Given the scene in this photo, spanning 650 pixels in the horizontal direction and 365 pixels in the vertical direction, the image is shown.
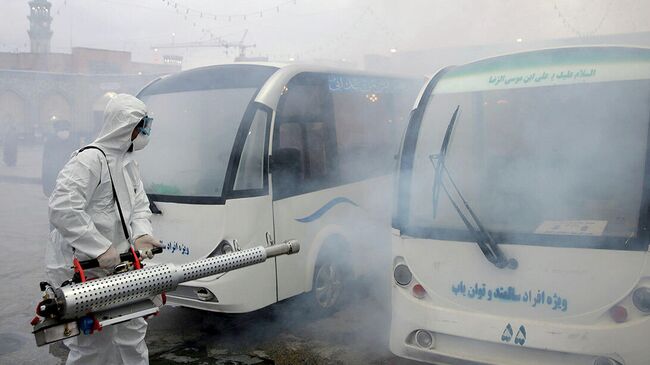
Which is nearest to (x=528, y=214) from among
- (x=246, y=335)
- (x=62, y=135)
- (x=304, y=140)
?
(x=304, y=140)

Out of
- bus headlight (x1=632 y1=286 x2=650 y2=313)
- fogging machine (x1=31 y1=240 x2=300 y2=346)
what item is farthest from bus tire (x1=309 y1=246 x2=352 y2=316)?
bus headlight (x1=632 y1=286 x2=650 y2=313)

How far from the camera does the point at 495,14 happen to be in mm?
8391

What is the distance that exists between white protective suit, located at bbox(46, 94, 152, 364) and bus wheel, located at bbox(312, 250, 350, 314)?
2118mm

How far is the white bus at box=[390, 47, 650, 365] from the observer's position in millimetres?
2895

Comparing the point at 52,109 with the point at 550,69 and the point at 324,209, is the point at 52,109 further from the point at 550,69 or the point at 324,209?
the point at 550,69

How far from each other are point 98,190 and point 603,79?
2.93 m

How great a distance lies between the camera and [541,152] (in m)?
3.42

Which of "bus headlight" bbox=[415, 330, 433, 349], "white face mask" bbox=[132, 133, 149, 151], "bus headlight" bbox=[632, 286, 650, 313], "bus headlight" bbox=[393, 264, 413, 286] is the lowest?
"bus headlight" bbox=[415, 330, 433, 349]

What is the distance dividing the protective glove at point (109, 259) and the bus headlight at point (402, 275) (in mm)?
1671

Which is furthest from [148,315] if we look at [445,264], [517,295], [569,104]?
[569,104]

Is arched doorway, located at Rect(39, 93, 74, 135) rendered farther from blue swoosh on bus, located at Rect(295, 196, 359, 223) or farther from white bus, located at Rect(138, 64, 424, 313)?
blue swoosh on bus, located at Rect(295, 196, 359, 223)

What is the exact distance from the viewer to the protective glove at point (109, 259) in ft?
9.18

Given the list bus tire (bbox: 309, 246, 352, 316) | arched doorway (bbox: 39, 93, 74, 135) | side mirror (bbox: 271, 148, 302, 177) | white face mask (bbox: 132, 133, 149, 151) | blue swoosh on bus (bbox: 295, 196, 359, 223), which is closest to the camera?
white face mask (bbox: 132, 133, 149, 151)

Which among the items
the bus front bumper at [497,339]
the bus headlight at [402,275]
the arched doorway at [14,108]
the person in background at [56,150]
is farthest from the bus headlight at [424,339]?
the arched doorway at [14,108]
